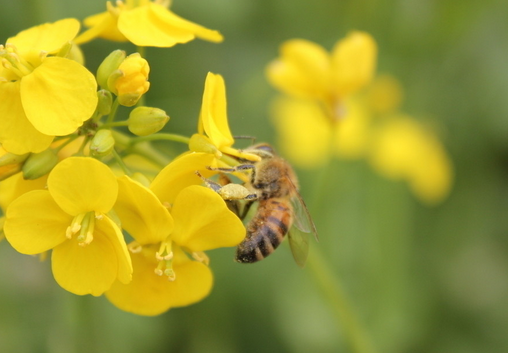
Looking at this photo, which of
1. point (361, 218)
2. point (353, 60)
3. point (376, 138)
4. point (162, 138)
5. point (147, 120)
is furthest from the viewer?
point (376, 138)

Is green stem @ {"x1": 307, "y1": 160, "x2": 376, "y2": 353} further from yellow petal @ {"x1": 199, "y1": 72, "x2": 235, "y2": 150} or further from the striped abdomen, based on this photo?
yellow petal @ {"x1": 199, "y1": 72, "x2": 235, "y2": 150}

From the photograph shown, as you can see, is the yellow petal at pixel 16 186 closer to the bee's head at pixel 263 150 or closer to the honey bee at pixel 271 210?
the honey bee at pixel 271 210

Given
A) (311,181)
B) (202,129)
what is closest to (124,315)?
(311,181)

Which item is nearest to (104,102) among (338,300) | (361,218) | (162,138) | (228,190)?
(162,138)

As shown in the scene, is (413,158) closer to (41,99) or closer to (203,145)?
(203,145)

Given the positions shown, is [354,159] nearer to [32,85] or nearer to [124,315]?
[124,315]

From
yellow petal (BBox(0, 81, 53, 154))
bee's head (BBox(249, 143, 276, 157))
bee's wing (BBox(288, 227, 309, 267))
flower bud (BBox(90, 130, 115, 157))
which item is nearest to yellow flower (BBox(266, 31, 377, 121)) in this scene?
bee's head (BBox(249, 143, 276, 157))
